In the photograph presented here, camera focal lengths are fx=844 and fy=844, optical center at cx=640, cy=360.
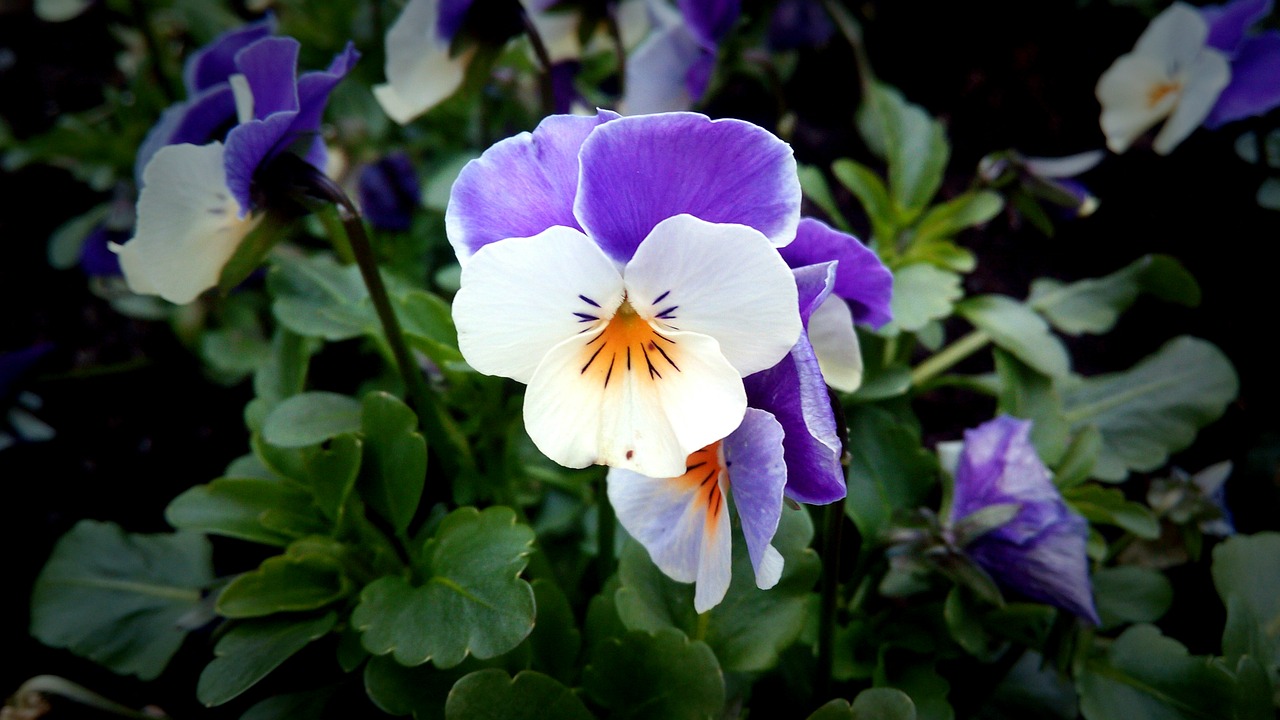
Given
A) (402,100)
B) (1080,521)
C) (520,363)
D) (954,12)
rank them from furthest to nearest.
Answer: (954,12)
(402,100)
(1080,521)
(520,363)

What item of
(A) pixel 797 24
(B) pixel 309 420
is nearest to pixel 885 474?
(B) pixel 309 420

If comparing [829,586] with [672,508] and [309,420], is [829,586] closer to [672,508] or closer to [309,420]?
[672,508]

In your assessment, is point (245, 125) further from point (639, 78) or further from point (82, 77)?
point (82, 77)

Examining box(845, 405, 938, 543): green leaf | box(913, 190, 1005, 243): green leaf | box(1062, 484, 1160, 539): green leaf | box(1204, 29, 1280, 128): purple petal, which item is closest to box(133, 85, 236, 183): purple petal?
box(845, 405, 938, 543): green leaf

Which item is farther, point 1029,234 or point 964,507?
point 1029,234

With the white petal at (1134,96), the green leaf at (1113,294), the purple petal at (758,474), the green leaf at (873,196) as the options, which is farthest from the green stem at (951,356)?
the purple petal at (758,474)

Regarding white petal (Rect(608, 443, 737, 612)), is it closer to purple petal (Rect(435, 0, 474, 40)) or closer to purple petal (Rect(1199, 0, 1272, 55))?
purple petal (Rect(435, 0, 474, 40))

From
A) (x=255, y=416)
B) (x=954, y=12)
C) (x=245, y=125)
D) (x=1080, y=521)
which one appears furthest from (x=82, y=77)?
(x=1080, y=521)
